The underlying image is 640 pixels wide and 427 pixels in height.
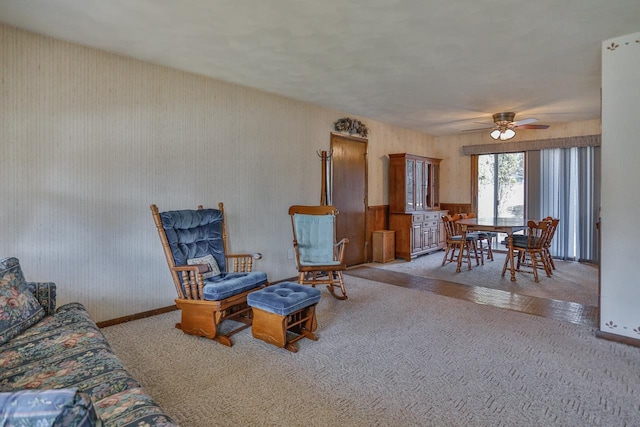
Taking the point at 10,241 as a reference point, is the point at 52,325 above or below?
below

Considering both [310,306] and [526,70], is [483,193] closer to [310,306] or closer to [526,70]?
[526,70]

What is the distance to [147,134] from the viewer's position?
3254 mm

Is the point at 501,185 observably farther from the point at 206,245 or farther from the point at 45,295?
the point at 45,295

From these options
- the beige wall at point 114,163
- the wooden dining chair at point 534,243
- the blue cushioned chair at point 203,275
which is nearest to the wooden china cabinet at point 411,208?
the wooden dining chair at point 534,243

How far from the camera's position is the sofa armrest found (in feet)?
6.74

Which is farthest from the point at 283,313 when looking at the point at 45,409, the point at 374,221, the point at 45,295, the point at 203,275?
the point at 374,221

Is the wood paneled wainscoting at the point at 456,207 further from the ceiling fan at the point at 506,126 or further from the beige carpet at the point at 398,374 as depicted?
the beige carpet at the point at 398,374

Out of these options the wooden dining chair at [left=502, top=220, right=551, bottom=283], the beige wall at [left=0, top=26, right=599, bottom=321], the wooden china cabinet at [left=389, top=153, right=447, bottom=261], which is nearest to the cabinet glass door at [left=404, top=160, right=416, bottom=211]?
the wooden china cabinet at [left=389, top=153, right=447, bottom=261]

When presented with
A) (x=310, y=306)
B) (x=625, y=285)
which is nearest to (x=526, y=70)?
(x=625, y=285)

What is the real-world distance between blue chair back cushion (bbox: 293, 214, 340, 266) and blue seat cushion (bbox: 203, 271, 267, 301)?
101 centimetres

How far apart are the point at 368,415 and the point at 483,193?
20.4 ft

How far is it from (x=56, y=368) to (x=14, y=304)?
0.69 metres

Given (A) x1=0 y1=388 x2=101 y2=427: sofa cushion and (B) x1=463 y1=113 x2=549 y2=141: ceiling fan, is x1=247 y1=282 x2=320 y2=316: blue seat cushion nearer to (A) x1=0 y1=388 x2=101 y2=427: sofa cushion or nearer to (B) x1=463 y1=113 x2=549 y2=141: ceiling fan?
(A) x1=0 y1=388 x2=101 y2=427: sofa cushion

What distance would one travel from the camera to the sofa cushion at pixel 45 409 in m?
0.57
